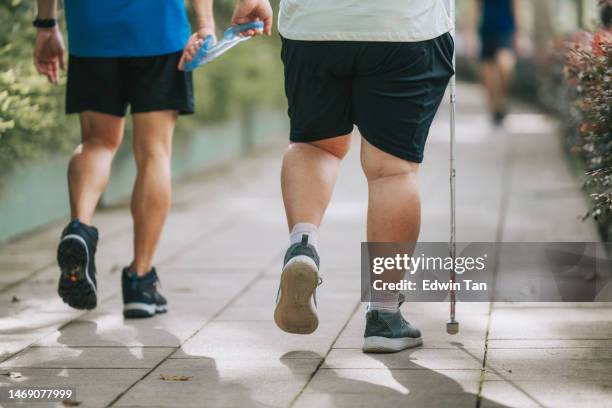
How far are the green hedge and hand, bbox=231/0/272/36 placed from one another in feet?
3.41

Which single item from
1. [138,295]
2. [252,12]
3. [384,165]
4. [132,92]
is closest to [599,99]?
[384,165]

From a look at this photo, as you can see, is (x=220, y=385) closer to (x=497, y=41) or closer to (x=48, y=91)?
(x=48, y=91)

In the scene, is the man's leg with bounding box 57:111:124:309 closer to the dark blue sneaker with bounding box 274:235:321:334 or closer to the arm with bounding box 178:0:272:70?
the arm with bounding box 178:0:272:70

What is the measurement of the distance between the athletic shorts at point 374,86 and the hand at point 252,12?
0.32m

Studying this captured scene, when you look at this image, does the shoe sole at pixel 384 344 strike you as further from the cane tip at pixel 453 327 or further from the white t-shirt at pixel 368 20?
the white t-shirt at pixel 368 20

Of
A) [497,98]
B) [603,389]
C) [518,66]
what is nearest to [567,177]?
[497,98]

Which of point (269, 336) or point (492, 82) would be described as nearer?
point (269, 336)

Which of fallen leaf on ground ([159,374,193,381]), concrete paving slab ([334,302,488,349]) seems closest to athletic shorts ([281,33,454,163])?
concrete paving slab ([334,302,488,349])

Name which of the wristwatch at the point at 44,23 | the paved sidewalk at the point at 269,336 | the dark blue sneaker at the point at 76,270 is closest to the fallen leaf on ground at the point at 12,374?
the paved sidewalk at the point at 269,336

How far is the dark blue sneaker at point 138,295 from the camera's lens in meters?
4.91

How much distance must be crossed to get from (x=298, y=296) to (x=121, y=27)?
1514 millimetres

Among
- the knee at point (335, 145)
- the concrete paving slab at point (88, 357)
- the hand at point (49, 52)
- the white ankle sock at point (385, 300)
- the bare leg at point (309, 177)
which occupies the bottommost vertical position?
the concrete paving slab at point (88, 357)

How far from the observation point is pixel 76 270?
4512mm

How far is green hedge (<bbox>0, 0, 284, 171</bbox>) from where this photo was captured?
205 inches
